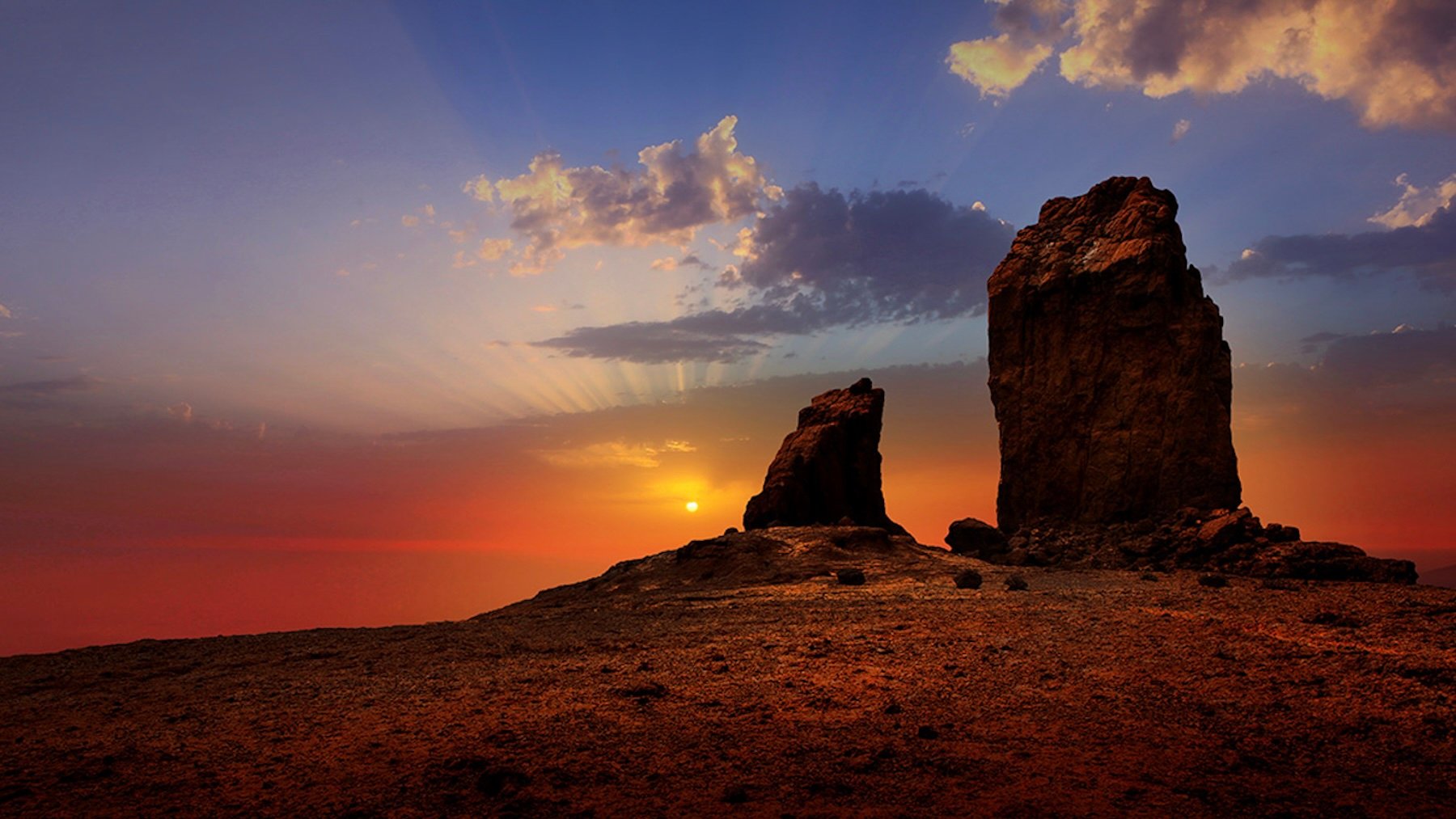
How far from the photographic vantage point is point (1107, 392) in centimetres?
3147

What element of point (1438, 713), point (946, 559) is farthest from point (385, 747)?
point (946, 559)

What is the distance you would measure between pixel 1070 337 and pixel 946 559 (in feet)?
43.2

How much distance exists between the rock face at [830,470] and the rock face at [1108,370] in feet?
18.1

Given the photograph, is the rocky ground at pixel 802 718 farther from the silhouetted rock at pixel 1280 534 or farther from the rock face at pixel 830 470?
the rock face at pixel 830 470

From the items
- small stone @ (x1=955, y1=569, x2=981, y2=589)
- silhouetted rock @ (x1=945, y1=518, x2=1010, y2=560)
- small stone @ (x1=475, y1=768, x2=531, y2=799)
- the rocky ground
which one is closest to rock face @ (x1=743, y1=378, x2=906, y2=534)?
silhouetted rock @ (x1=945, y1=518, x2=1010, y2=560)

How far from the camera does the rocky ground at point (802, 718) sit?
689cm

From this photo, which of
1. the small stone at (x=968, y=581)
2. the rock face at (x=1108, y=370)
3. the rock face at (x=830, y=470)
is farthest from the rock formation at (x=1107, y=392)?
the small stone at (x=968, y=581)

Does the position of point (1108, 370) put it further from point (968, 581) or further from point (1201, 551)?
point (968, 581)

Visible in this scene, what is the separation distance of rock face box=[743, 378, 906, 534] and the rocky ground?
1792 centimetres

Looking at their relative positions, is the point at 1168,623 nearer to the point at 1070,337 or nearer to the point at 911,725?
the point at 911,725

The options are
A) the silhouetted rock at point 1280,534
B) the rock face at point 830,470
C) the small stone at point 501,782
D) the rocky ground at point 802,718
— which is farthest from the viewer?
the rock face at point 830,470

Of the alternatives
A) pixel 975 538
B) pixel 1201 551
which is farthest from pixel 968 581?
pixel 975 538

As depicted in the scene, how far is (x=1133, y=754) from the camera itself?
7.42 m

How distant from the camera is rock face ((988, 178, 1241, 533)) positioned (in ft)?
94.7
